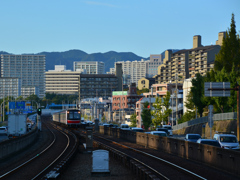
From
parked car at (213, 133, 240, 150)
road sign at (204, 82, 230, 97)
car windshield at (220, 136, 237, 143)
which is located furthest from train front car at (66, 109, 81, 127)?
car windshield at (220, 136, 237, 143)

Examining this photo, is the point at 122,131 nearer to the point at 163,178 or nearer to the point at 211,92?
the point at 211,92

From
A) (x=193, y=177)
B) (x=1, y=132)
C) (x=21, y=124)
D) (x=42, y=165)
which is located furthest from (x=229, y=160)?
(x=1, y=132)

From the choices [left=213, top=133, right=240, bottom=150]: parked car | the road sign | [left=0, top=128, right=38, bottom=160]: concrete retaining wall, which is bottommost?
[left=0, top=128, right=38, bottom=160]: concrete retaining wall

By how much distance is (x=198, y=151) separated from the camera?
94.4 ft

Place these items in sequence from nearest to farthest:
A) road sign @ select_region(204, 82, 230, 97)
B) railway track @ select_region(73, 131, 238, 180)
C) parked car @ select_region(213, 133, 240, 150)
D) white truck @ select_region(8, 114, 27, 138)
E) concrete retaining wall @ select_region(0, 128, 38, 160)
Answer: railway track @ select_region(73, 131, 238, 180) < concrete retaining wall @ select_region(0, 128, 38, 160) < parked car @ select_region(213, 133, 240, 150) < road sign @ select_region(204, 82, 230, 97) < white truck @ select_region(8, 114, 27, 138)

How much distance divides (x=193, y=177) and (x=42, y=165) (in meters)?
11.4

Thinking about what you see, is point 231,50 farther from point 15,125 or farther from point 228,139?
point 228,139

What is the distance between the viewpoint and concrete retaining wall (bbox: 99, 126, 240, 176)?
22.9 m

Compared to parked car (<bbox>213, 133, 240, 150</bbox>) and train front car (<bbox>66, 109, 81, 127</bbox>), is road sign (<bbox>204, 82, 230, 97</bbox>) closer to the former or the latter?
parked car (<bbox>213, 133, 240, 150</bbox>)

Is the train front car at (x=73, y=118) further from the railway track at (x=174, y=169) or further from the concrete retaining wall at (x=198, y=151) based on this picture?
the railway track at (x=174, y=169)

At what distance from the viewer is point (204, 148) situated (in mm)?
27406

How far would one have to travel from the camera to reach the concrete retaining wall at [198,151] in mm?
22903

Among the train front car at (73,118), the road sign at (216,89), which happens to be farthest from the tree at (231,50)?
the road sign at (216,89)

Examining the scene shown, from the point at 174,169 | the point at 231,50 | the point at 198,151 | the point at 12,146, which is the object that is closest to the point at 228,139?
the point at 198,151
